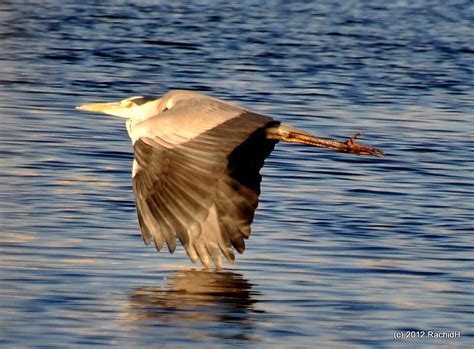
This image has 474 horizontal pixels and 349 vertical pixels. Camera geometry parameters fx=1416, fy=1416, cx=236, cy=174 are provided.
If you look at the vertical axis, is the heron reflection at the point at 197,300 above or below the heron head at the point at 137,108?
below

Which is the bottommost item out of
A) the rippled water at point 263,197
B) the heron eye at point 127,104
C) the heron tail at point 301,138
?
the rippled water at point 263,197

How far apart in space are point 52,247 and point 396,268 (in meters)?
2.01

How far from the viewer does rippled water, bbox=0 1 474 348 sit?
23.1 ft

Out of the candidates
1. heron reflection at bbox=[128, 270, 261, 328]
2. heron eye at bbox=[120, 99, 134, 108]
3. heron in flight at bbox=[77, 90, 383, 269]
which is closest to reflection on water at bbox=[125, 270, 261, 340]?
heron reflection at bbox=[128, 270, 261, 328]

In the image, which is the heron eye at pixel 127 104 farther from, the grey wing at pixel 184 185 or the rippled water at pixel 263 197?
the grey wing at pixel 184 185

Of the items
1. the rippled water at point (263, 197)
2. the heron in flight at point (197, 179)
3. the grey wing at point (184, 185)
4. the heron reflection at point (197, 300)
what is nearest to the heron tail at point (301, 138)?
the heron in flight at point (197, 179)

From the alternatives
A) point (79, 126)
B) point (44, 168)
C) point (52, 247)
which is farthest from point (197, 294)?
point (79, 126)

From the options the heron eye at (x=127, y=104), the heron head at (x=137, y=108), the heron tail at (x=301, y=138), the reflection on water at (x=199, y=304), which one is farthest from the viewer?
the heron eye at (x=127, y=104)

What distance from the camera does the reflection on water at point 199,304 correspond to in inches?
273

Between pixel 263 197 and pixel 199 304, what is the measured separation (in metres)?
2.71

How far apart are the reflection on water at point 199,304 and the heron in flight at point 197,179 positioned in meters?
0.15

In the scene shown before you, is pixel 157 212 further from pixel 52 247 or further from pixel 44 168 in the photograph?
pixel 44 168

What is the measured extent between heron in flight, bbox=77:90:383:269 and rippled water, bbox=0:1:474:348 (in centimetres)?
29

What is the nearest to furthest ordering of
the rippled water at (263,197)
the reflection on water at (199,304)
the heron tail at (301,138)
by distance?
the reflection on water at (199,304) → the rippled water at (263,197) → the heron tail at (301,138)
